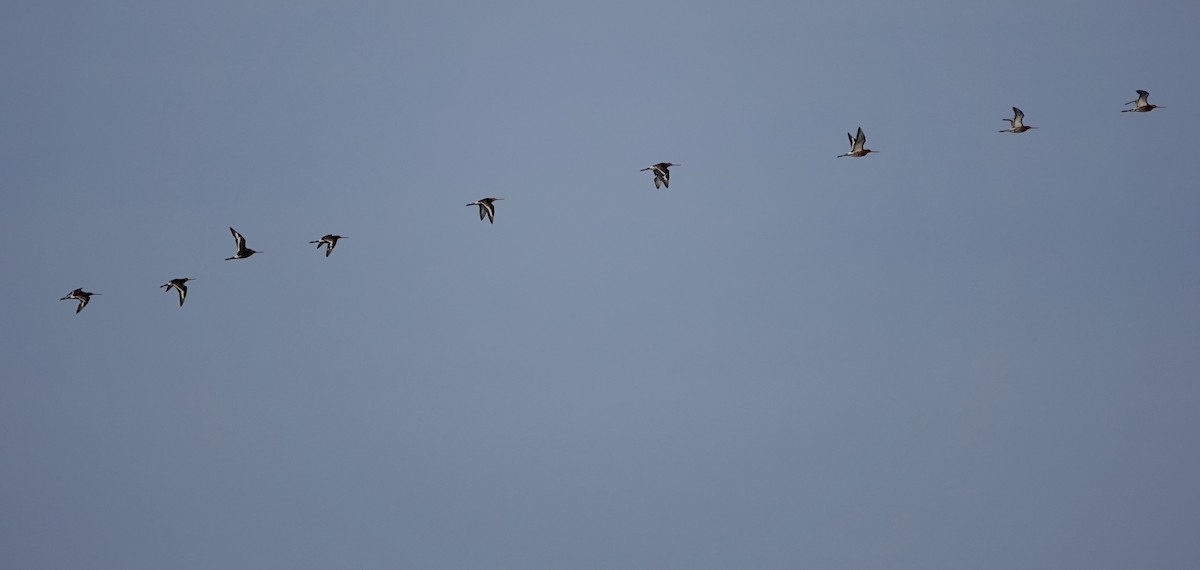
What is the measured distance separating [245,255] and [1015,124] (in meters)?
51.0

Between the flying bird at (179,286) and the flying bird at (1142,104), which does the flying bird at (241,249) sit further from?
the flying bird at (1142,104)

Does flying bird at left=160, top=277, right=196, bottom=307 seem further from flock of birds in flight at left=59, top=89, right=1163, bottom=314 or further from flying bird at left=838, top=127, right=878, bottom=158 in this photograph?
flying bird at left=838, top=127, right=878, bottom=158

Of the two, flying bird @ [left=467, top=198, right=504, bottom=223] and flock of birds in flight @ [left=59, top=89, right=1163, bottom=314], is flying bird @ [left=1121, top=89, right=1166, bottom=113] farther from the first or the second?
flying bird @ [left=467, top=198, right=504, bottom=223]

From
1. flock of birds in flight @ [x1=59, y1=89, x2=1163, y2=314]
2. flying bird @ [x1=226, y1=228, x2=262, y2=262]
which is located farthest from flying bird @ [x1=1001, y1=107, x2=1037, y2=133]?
flying bird @ [x1=226, y1=228, x2=262, y2=262]

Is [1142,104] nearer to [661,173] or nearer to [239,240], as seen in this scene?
[661,173]

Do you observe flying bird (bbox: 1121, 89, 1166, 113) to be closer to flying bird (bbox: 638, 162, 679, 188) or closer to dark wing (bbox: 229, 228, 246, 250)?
flying bird (bbox: 638, 162, 679, 188)

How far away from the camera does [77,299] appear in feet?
311

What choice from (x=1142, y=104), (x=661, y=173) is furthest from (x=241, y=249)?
(x=1142, y=104)

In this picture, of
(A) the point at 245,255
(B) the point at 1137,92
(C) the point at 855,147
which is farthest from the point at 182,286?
(B) the point at 1137,92

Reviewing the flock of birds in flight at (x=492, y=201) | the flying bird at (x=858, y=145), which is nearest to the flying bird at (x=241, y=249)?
the flock of birds in flight at (x=492, y=201)

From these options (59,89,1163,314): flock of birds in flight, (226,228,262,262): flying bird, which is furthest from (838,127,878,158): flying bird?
(226,228,262,262): flying bird

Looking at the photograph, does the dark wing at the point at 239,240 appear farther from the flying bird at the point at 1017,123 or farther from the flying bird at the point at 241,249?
the flying bird at the point at 1017,123

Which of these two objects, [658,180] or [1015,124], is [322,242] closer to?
[658,180]

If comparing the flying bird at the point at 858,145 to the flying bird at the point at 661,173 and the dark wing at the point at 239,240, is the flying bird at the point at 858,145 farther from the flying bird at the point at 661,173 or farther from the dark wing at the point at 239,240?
the dark wing at the point at 239,240
